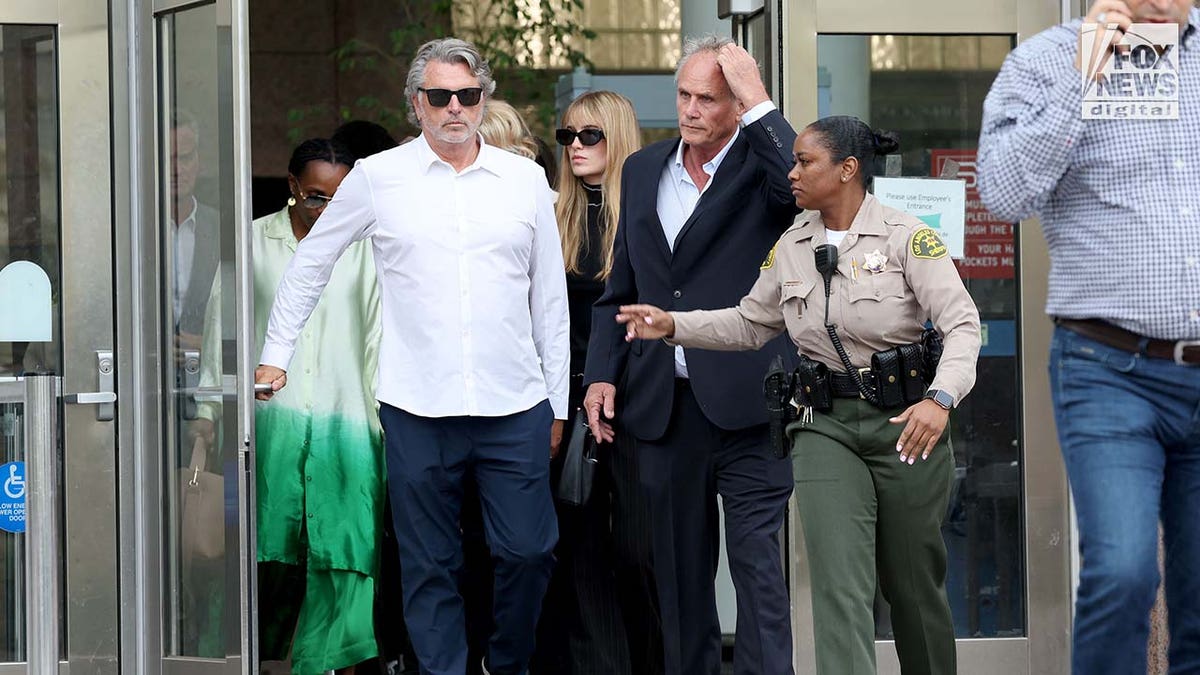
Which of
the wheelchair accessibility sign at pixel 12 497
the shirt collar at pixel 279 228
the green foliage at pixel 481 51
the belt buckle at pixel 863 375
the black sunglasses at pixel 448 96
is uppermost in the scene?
the green foliage at pixel 481 51

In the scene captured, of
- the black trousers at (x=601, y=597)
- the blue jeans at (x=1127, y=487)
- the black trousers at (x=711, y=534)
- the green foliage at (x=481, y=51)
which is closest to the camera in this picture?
the blue jeans at (x=1127, y=487)

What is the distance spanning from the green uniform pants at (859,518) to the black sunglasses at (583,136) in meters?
1.63

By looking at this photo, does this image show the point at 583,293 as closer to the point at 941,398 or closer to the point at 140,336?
the point at 140,336

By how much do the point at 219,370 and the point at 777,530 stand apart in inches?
68.6

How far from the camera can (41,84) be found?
5824 millimetres

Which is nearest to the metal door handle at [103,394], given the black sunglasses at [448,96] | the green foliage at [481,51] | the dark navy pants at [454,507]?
the dark navy pants at [454,507]

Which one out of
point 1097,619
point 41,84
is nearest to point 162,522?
point 41,84

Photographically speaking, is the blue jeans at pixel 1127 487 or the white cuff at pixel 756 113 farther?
the white cuff at pixel 756 113

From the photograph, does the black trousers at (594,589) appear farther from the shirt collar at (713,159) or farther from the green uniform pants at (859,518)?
the green uniform pants at (859,518)

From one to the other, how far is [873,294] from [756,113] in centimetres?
73

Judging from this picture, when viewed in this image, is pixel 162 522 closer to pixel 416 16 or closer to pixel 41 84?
pixel 41 84

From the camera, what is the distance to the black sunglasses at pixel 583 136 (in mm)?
6195

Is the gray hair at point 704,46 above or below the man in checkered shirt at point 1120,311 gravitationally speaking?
above

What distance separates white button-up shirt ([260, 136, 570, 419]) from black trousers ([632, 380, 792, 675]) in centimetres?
45
